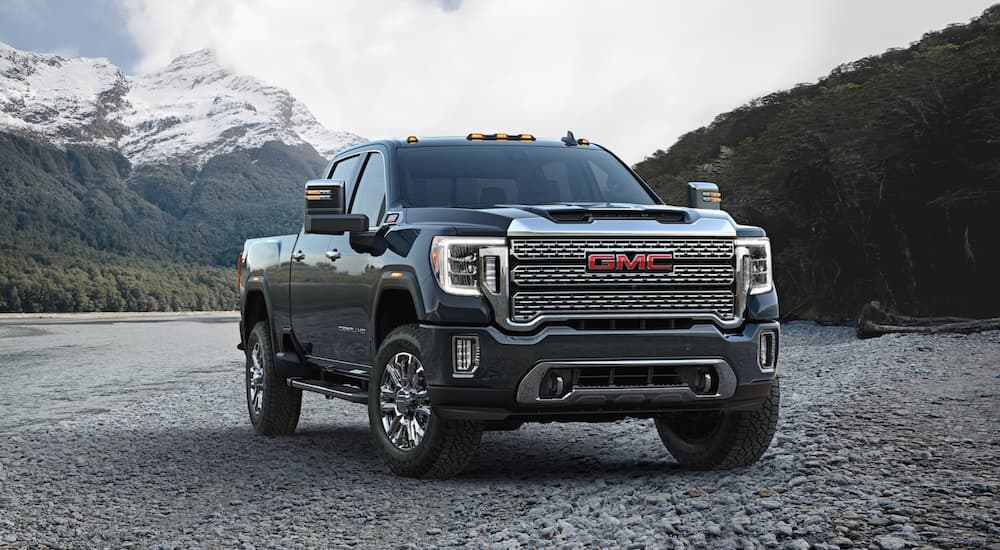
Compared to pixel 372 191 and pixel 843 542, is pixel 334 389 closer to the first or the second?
pixel 372 191

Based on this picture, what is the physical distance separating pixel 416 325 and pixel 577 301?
1.00 m

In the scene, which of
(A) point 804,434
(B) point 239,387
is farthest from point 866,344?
(A) point 804,434

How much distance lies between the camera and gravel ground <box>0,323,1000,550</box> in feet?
19.6

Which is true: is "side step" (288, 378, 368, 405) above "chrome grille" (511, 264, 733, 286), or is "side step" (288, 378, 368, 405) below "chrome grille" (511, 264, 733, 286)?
below

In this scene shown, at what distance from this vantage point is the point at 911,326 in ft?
78.5

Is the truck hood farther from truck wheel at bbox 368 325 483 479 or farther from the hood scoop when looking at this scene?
truck wheel at bbox 368 325 483 479

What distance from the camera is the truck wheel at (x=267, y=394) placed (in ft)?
33.5

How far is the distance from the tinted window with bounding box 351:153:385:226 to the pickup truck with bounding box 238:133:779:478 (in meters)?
0.05

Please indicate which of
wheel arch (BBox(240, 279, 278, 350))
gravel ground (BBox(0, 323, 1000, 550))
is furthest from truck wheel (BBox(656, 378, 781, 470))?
wheel arch (BBox(240, 279, 278, 350))

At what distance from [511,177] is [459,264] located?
5.41ft

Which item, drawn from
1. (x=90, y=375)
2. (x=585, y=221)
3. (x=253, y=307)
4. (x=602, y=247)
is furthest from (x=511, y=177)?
(x=90, y=375)

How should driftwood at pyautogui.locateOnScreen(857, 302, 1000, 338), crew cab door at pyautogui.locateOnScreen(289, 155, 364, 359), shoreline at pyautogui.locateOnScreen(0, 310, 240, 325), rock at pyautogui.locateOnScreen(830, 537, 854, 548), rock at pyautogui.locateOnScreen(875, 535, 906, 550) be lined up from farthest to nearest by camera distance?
shoreline at pyautogui.locateOnScreen(0, 310, 240, 325) < driftwood at pyautogui.locateOnScreen(857, 302, 1000, 338) < crew cab door at pyautogui.locateOnScreen(289, 155, 364, 359) < rock at pyautogui.locateOnScreen(830, 537, 854, 548) < rock at pyautogui.locateOnScreen(875, 535, 906, 550)

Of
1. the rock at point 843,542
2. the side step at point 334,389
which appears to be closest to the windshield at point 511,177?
the side step at point 334,389

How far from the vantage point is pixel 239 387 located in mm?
22500
